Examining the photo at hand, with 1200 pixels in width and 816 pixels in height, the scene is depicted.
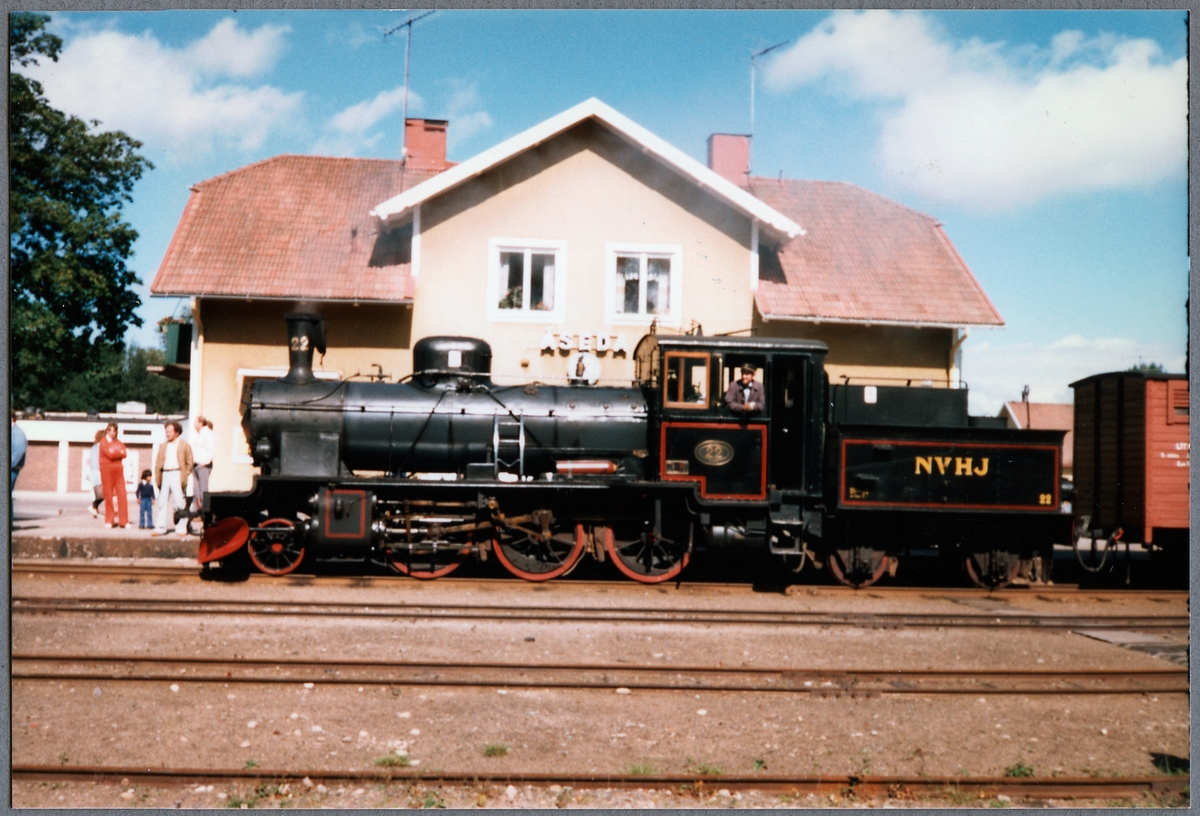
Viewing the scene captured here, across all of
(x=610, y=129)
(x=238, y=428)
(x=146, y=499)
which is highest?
(x=610, y=129)

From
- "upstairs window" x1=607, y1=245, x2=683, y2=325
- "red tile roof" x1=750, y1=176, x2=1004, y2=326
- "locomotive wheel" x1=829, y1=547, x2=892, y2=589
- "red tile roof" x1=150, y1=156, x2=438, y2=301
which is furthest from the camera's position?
"red tile roof" x1=750, y1=176, x2=1004, y2=326

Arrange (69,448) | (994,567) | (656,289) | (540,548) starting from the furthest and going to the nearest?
1. (69,448)
2. (656,289)
3. (994,567)
4. (540,548)

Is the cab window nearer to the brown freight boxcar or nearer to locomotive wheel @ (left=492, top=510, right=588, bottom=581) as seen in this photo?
locomotive wheel @ (left=492, top=510, right=588, bottom=581)

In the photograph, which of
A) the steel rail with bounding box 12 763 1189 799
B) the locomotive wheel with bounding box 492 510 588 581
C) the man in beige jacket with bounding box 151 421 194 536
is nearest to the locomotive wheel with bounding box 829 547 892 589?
the locomotive wheel with bounding box 492 510 588 581

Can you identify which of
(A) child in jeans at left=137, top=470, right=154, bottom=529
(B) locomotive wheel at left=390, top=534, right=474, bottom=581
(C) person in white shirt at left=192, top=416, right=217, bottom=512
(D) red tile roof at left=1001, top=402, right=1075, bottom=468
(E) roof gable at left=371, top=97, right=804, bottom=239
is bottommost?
(B) locomotive wheel at left=390, top=534, right=474, bottom=581

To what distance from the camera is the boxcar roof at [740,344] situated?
1065cm

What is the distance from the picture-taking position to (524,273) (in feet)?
48.9

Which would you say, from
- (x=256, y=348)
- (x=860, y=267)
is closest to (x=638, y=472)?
(x=860, y=267)

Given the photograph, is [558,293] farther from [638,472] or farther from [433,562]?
[433,562]

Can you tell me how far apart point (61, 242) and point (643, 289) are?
922cm

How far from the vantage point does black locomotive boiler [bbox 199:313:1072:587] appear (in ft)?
35.0

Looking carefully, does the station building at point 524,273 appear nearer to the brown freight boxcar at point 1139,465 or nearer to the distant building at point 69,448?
the brown freight boxcar at point 1139,465

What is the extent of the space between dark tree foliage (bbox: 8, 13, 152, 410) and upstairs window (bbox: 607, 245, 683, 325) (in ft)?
25.7

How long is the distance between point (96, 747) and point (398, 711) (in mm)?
1952
